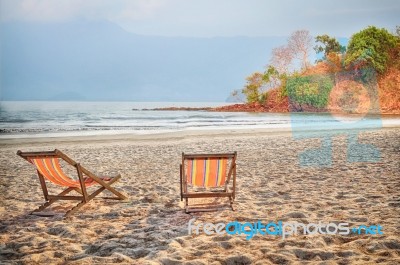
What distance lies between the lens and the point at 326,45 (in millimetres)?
42375

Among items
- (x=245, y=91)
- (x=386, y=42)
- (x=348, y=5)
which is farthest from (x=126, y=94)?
(x=348, y=5)

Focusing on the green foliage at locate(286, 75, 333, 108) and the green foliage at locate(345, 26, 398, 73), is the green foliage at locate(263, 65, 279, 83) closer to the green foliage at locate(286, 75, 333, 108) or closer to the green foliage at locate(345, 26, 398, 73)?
the green foliage at locate(286, 75, 333, 108)

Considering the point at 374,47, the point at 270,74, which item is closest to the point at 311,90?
the point at 270,74

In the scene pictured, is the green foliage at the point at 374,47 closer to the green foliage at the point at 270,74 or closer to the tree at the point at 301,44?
the tree at the point at 301,44

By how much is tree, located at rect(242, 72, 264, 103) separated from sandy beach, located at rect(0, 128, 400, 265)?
35677 mm

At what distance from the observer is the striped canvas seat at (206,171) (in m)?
4.14

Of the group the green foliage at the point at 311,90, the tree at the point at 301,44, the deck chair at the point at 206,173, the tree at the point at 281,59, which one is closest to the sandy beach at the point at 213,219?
the deck chair at the point at 206,173

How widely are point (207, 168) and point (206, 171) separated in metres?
0.05

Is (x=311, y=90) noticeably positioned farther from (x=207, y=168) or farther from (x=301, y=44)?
(x=207, y=168)

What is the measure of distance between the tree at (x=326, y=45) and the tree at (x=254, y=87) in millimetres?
8015

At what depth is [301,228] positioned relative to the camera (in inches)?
134

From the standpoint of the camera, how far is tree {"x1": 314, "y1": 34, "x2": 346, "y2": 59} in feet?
138

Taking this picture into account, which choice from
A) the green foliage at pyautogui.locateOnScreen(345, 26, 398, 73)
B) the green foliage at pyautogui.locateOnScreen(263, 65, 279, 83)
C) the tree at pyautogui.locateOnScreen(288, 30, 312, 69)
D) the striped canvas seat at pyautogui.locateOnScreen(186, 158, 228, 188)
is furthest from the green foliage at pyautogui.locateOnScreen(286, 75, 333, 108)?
the striped canvas seat at pyautogui.locateOnScreen(186, 158, 228, 188)

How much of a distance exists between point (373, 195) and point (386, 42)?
40.8m
